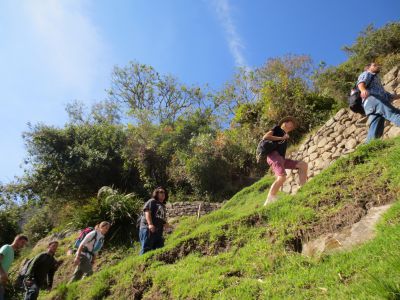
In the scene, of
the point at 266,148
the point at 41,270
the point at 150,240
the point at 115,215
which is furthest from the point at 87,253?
the point at 266,148

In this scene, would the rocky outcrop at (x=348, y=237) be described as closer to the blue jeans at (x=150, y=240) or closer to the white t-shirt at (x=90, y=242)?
the blue jeans at (x=150, y=240)

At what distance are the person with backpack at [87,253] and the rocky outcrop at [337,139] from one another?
5.19m

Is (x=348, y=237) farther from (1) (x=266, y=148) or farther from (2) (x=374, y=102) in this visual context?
(2) (x=374, y=102)

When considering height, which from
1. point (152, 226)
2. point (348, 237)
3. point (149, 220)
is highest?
point (149, 220)

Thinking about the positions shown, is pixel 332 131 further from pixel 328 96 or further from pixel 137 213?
pixel 137 213

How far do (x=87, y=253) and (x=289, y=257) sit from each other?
558cm

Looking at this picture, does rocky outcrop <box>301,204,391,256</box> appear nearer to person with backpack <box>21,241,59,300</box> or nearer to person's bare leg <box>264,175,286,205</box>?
person's bare leg <box>264,175,286,205</box>

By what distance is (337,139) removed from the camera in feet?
31.1

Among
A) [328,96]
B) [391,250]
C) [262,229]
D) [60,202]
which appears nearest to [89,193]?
[60,202]

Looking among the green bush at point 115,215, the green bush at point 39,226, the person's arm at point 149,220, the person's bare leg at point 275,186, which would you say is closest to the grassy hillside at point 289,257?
the person's bare leg at point 275,186

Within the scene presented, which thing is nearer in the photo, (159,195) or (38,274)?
(38,274)

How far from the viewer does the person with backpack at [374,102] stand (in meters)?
5.78

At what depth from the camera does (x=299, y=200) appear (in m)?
5.20

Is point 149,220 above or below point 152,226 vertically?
above
